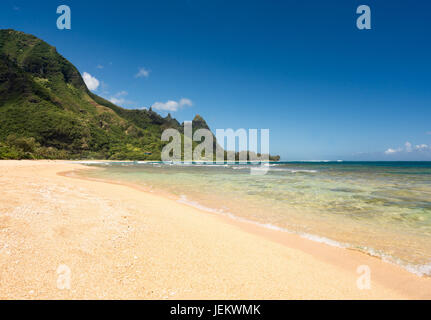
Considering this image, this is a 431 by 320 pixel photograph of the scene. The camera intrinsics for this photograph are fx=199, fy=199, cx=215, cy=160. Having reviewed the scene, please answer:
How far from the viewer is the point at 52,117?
308 feet

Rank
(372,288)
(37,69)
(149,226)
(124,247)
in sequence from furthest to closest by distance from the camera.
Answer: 1. (37,69)
2. (149,226)
3. (124,247)
4. (372,288)

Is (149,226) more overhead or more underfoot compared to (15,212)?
more underfoot

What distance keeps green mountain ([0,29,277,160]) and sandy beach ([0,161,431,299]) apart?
5159 centimetres

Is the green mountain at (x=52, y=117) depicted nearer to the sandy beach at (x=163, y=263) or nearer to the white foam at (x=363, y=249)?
the sandy beach at (x=163, y=263)

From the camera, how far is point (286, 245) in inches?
220

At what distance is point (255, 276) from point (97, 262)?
8.84 feet

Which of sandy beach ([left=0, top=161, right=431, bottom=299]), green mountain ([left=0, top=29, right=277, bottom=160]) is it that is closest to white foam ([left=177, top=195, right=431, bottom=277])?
sandy beach ([left=0, top=161, right=431, bottom=299])

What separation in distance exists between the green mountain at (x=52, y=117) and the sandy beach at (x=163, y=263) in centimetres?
5159

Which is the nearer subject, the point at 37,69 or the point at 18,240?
the point at 18,240

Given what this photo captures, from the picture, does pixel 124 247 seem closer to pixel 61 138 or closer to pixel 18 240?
Result: pixel 18 240

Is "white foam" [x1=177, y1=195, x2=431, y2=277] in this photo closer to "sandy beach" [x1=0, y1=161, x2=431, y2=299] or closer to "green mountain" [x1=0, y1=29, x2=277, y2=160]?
"sandy beach" [x1=0, y1=161, x2=431, y2=299]

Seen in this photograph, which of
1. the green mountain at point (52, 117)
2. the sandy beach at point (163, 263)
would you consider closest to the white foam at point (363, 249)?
the sandy beach at point (163, 263)

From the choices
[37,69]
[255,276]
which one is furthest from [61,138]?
[255,276]

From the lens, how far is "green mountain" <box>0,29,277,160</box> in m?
79.5
